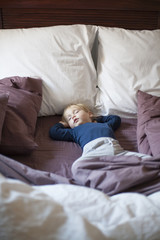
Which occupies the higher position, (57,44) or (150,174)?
(57,44)

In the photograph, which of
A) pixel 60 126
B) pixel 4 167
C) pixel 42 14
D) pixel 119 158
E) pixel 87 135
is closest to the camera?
pixel 4 167

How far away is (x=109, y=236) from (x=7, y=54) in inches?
49.5

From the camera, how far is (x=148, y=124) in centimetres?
136

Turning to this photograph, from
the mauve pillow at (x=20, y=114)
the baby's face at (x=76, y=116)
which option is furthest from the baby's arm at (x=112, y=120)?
the mauve pillow at (x=20, y=114)

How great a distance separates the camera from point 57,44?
5.27ft

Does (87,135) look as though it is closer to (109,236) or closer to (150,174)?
(150,174)

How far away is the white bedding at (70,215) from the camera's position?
2.13 feet

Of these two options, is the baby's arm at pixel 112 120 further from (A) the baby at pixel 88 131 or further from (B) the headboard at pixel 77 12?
(B) the headboard at pixel 77 12

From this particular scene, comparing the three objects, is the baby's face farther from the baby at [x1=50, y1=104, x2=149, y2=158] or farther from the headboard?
the headboard

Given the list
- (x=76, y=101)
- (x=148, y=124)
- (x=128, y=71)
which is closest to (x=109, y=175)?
(x=148, y=124)

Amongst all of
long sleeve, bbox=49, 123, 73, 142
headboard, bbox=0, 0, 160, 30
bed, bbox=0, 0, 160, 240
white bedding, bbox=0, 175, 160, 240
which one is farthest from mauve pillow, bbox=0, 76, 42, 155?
headboard, bbox=0, 0, 160, 30

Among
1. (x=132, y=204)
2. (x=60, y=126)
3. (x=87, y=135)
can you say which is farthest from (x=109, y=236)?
(x=60, y=126)

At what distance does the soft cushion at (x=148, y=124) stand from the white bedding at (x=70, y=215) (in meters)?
0.47

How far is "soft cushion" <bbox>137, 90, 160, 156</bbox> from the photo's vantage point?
125 cm
